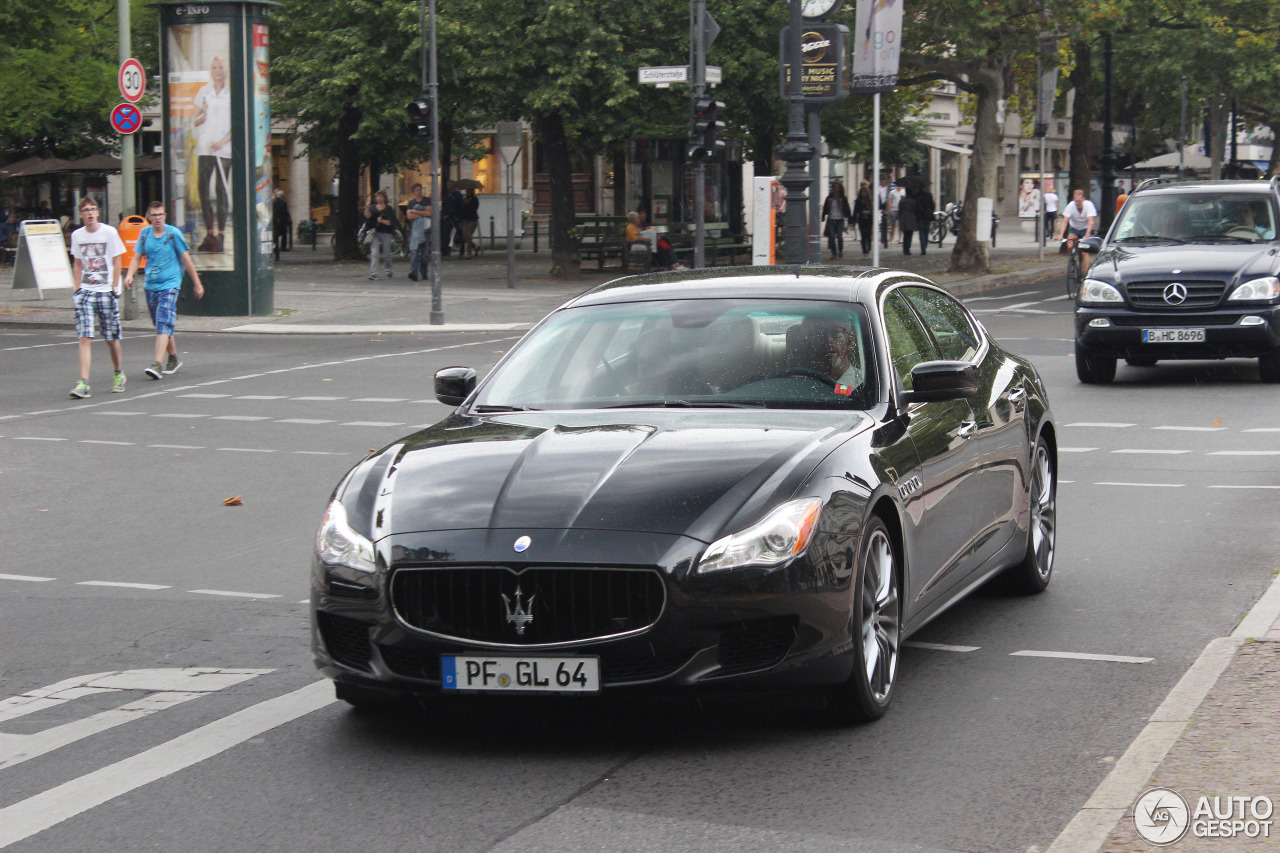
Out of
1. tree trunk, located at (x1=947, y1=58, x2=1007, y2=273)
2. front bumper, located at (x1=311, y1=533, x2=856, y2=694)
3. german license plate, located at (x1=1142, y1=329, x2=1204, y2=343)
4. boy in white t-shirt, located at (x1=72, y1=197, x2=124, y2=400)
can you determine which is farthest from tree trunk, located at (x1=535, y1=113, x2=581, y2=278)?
front bumper, located at (x1=311, y1=533, x2=856, y2=694)

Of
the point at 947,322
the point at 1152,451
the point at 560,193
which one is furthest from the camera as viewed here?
the point at 560,193

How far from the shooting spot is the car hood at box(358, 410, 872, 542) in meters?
5.35

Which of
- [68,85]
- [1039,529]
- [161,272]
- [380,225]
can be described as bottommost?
[1039,529]

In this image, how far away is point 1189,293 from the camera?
17.0 meters

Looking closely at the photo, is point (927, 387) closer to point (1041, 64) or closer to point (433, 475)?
point (433, 475)

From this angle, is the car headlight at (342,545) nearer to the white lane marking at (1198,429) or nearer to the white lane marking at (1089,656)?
the white lane marking at (1089,656)

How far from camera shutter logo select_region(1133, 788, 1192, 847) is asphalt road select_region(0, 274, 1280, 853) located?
0.71 ft

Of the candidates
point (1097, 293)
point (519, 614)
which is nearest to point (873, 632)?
point (519, 614)

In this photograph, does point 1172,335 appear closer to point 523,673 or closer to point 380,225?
point 523,673

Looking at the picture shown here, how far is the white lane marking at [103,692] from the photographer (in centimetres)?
573

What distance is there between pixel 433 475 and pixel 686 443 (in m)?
0.80

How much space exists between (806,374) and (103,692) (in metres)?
2.72

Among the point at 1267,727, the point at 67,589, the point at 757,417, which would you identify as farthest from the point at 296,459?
the point at 1267,727

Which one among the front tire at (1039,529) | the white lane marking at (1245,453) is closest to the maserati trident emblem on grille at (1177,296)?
the white lane marking at (1245,453)
